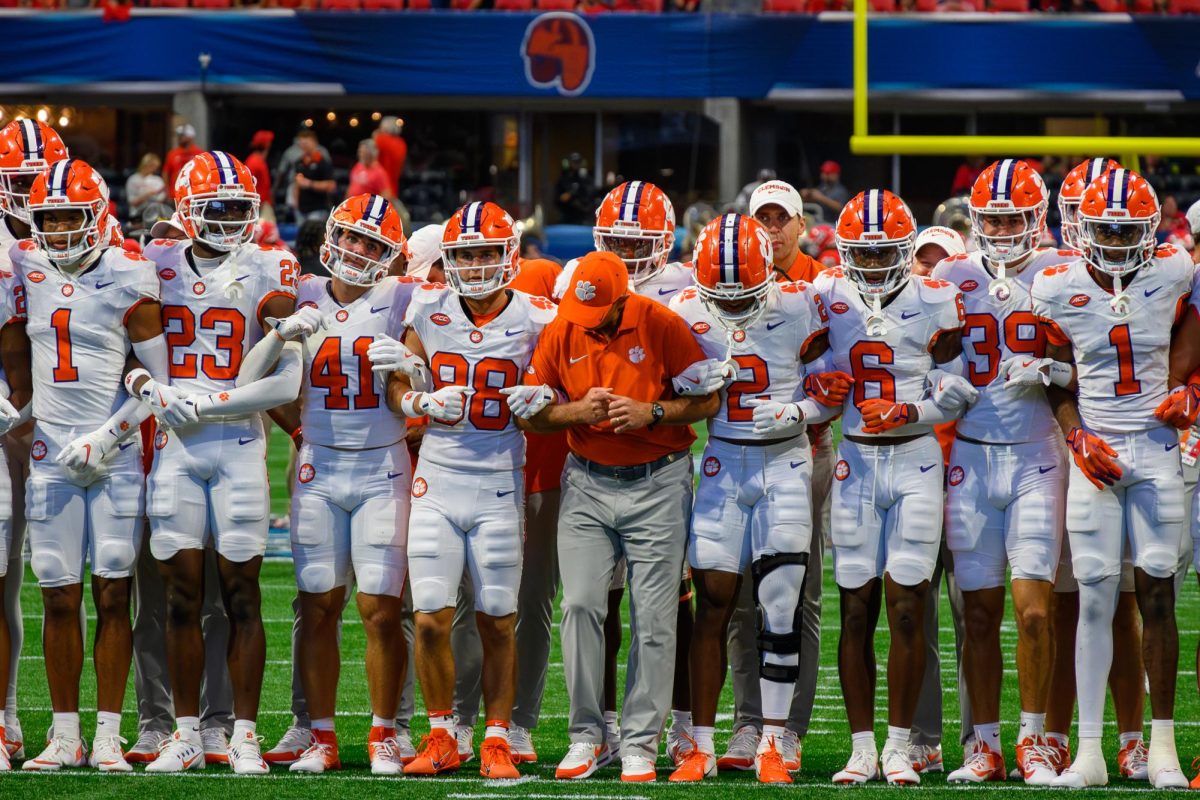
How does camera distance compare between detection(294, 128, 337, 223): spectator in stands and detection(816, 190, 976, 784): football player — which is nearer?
detection(816, 190, 976, 784): football player

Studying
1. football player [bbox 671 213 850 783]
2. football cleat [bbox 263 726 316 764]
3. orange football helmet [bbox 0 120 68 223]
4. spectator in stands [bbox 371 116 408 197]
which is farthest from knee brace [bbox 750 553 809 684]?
spectator in stands [bbox 371 116 408 197]

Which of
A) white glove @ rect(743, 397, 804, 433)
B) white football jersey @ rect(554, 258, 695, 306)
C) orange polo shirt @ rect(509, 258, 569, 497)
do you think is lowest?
orange polo shirt @ rect(509, 258, 569, 497)

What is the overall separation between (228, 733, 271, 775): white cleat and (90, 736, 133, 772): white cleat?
326mm

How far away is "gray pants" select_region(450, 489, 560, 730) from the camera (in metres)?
6.22

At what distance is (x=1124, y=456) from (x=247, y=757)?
2.91 metres

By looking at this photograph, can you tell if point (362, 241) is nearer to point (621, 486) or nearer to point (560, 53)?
point (621, 486)

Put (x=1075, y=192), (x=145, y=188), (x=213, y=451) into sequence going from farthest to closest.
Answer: (x=145, y=188) < (x=1075, y=192) < (x=213, y=451)

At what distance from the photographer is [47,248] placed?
19.1 ft

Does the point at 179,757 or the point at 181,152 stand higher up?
the point at 181,152

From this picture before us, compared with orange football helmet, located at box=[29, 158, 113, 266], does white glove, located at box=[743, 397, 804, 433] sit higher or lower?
lower

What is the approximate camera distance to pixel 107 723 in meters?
5.82

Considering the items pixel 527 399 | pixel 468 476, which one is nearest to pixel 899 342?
pixel 527 399

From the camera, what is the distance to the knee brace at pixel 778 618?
5.73m

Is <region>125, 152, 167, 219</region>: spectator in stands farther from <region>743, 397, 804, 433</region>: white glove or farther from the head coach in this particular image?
<region>743, 397, 804, 433</region>: white glove
